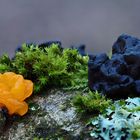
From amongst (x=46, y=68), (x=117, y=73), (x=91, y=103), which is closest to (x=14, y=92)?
(x=46, y=68)

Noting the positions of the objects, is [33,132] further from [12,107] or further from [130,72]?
[130,72]

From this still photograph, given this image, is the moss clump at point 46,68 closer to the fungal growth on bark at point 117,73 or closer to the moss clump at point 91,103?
the fungal growth on bark at point 117,73

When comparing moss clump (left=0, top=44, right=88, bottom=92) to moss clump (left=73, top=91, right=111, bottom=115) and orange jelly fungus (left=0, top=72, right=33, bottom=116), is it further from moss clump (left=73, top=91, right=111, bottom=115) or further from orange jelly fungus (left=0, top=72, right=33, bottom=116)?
moss clump (left=73, top=91, right=111, bottom=115)

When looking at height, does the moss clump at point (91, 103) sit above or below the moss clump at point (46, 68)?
below

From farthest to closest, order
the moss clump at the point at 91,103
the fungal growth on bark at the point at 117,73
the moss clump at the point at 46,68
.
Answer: the moss clump at the point at 46,68, the fungal growth on bark at the point at 117,73, the moss clump at the point at 91,103

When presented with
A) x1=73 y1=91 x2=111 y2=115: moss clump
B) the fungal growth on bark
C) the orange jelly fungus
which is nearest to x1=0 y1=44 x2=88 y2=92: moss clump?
the orange jelly fungus

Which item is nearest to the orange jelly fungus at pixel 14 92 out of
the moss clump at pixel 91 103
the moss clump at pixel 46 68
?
the moss clump at pixel 46 68
